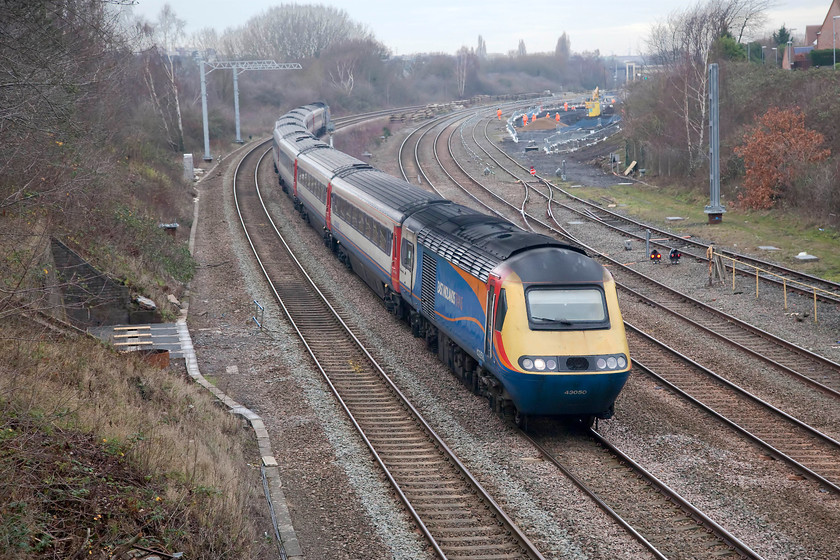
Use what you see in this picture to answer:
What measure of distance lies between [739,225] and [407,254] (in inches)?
667

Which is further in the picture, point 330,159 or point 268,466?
point 330,159

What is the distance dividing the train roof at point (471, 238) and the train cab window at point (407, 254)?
402mm

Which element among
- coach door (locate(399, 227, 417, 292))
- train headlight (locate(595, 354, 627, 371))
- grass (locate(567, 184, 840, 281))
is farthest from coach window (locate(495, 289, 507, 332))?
grass (locate(567, 184, 840, 281))

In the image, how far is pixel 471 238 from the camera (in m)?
14.7

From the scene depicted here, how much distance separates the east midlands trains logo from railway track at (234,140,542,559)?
6.24ft

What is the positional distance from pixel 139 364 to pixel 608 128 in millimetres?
51733

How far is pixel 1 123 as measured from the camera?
39.0ft

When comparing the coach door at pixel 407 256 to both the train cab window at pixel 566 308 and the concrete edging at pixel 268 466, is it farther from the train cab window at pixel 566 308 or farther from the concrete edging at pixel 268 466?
the train cab window at pixel 566 308

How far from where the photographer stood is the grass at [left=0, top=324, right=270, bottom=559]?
7.77 m

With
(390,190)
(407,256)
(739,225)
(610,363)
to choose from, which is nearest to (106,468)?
(610,363)

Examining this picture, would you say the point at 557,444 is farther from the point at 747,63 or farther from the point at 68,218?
the point at 747,63

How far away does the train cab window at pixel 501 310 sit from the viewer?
12297mm

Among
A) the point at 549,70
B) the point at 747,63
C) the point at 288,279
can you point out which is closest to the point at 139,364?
the point at 288,279

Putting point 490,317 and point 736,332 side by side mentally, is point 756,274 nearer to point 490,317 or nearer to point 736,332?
point 736,332
